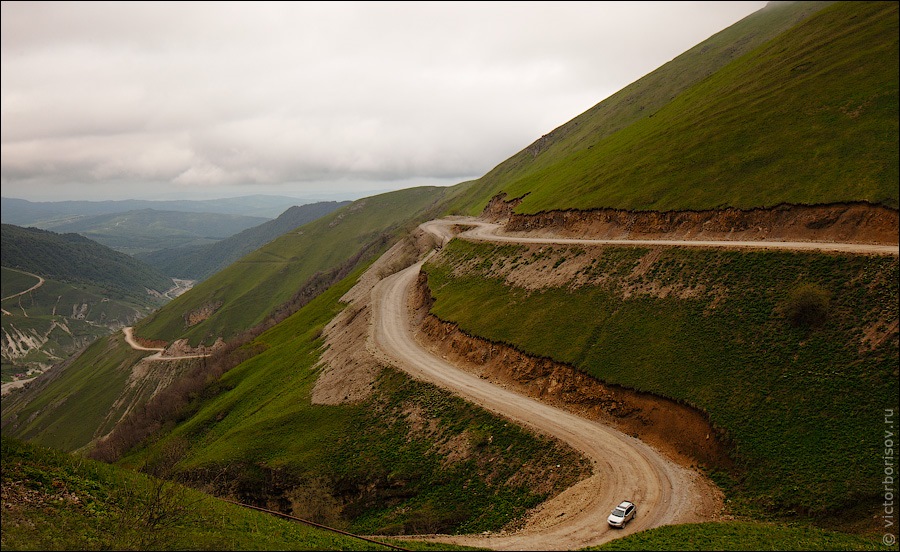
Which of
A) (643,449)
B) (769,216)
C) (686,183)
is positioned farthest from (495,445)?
(686,183)

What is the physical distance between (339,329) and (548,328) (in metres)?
49.2

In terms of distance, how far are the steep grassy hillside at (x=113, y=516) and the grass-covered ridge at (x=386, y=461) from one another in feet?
36.4

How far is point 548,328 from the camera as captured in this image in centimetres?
5406

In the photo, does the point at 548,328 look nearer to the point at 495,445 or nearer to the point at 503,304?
the point at 503,304

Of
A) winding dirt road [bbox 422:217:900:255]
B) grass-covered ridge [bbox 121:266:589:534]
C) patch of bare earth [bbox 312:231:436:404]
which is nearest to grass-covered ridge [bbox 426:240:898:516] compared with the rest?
winding dirt road [bbox 422:217:900:255]

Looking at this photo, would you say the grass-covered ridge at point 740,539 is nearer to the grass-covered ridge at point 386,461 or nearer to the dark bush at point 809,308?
the grass-covered ridge at point 386,461

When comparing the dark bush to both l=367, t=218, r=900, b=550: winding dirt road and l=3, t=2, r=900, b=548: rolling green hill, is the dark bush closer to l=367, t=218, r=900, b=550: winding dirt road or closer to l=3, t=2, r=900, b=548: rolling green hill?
l=3, t=2, r=900, b=548: rolling green hill

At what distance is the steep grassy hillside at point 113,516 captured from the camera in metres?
23.2

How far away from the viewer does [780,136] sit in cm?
5875

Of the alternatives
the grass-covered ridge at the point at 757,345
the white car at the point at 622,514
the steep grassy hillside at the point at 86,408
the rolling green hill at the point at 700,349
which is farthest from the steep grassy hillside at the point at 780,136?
the steep grassy hillside at the point at 86,408

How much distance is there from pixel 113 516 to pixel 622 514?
3111 centimetres

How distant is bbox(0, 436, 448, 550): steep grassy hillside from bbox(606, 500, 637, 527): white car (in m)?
12.4

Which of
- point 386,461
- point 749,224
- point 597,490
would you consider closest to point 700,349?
point 597,490

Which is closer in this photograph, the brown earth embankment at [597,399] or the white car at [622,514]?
the white car at [622,514]
